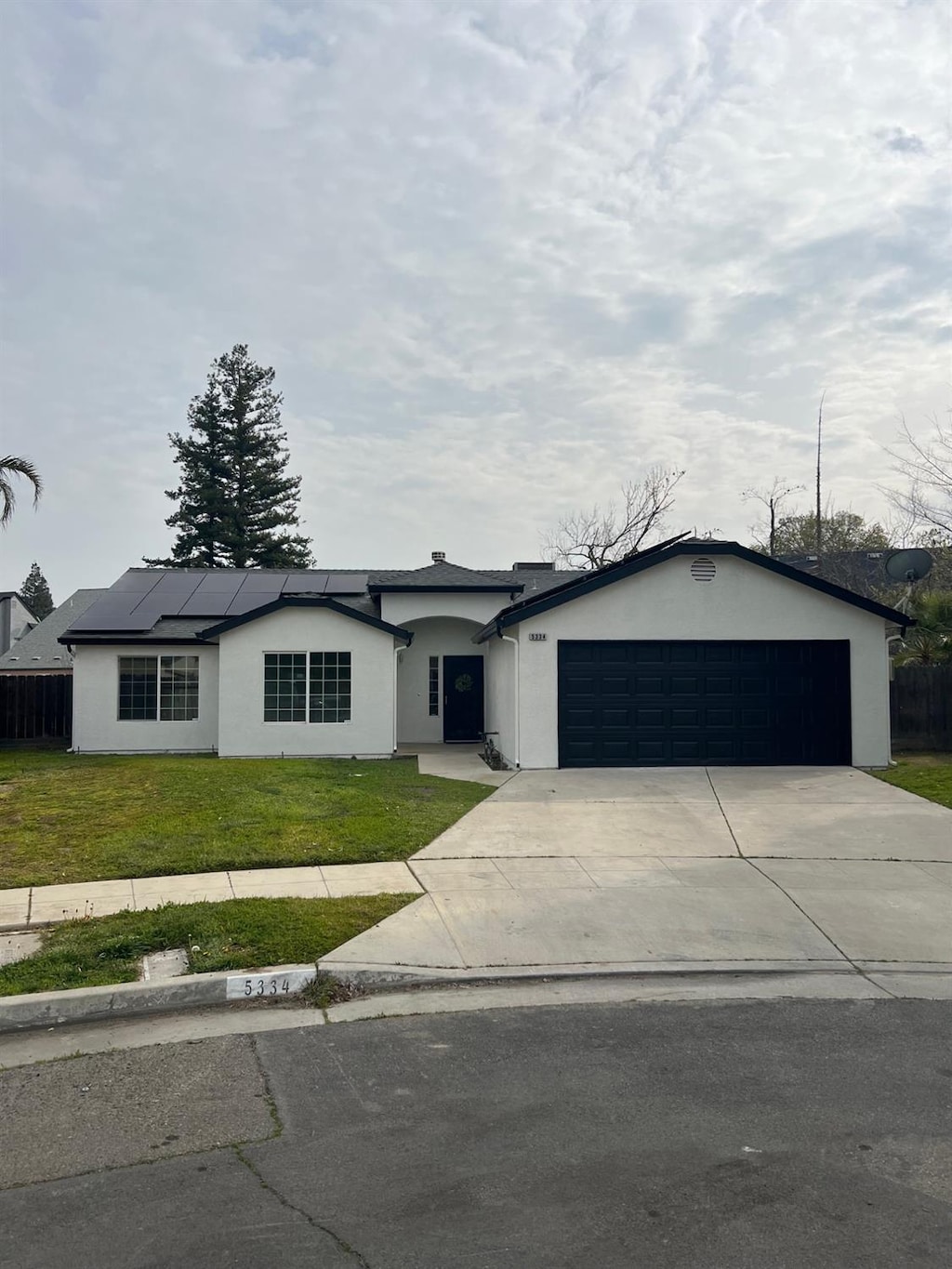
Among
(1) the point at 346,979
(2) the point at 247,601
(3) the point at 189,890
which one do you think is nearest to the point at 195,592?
(2) the point at 247,601

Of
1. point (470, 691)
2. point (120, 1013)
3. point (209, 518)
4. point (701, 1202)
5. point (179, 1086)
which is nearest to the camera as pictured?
point (701, 1202)

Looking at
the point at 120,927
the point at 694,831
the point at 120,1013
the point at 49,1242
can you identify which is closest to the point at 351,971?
the point at 120,1013

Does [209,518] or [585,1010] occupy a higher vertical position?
[209,518]

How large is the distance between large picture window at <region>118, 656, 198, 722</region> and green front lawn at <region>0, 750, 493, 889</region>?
2475 mm

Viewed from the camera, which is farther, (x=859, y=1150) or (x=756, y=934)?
(x=756, y=934)

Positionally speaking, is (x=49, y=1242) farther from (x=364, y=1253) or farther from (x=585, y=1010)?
(x=585, y=1010)

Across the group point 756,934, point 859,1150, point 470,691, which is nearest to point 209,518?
point 470,691

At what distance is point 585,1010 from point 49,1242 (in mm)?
3493

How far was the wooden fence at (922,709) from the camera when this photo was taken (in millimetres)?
19266

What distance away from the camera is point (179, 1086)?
4980 millimetres

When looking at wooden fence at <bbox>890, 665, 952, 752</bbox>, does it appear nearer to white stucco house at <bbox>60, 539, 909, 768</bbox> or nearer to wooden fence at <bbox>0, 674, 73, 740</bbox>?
white stucco house at <bbox>60, 539, 909, 768</bbox>

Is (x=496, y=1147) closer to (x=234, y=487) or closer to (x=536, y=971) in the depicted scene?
(x=536, y=971)

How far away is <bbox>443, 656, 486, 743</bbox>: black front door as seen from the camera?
23125 mm

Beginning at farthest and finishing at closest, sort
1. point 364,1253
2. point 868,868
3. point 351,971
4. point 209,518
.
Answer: point 209,518, point 868,868, point 351,971, point 364,1253
